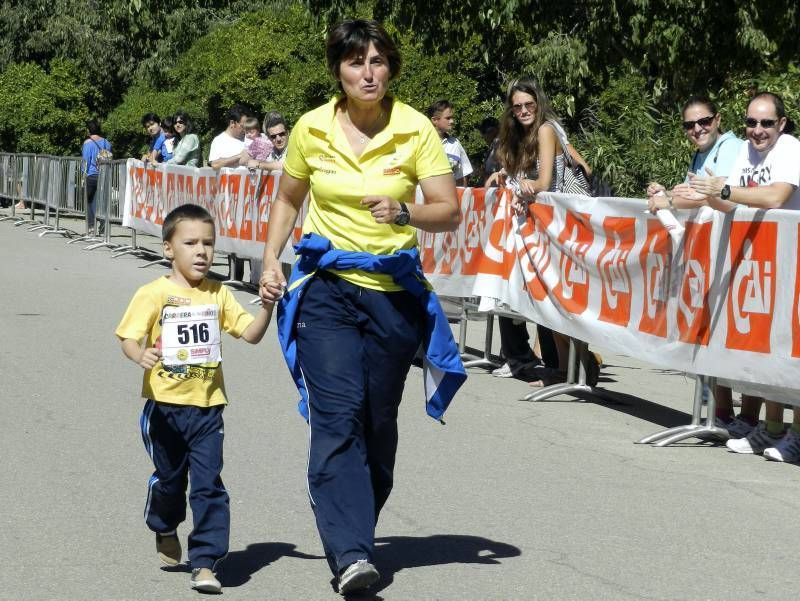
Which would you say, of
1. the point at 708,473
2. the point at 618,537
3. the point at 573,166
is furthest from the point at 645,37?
the point at 618,537

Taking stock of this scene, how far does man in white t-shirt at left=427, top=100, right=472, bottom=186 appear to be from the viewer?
14.4 m

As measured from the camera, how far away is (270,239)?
555 centimetres

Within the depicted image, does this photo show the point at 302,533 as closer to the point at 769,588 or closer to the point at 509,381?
the point at 769,588

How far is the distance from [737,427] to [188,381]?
14.3 feet

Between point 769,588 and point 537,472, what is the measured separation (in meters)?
2.16

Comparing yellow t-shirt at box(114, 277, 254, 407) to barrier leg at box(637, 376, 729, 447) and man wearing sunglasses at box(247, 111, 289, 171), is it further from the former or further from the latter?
man wearing sunglasses at box(247, 111, 289, 171)

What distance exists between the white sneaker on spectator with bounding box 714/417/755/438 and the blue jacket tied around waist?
3.53 meters

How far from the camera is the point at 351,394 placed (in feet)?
17.5

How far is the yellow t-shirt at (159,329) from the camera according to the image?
5.39m

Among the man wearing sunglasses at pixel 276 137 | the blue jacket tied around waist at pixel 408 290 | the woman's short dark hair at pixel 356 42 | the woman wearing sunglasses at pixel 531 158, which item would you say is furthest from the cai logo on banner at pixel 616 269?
the man wearing sunglasses at pixel 276 137

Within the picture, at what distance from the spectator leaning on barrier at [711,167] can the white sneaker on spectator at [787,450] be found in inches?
20.5

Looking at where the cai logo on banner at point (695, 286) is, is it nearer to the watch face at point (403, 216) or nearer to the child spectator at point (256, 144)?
the watch face at point (403, 216)

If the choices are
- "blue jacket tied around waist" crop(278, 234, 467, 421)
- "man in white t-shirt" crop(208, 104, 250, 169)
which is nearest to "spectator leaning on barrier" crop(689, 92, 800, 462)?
"blue jacket tied around waist" crop(278, 234, 467, 421)

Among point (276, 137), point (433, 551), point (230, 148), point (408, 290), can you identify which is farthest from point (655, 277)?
point (230, 148)
